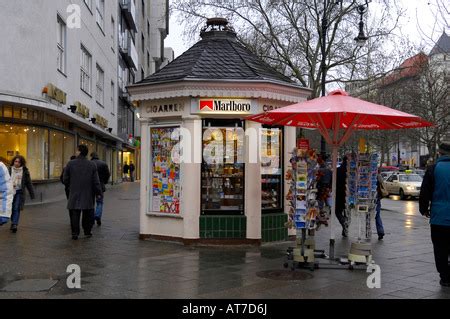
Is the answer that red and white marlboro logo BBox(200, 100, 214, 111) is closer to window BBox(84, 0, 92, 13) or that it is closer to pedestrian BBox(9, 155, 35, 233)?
pedestrian BBox(9, 155, 35, 233)

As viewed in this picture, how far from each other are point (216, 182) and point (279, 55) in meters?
21.6

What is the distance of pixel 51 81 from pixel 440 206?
53.1ft

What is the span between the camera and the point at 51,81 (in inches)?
785

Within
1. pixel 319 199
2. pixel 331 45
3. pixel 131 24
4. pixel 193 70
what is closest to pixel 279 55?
pixel 331 45

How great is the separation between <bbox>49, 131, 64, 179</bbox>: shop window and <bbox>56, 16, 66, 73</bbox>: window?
2.79 meters

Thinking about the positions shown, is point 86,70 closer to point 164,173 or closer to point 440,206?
point 164,173

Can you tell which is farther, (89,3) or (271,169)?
(89,3)

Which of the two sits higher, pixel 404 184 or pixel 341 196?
pixel 341 196

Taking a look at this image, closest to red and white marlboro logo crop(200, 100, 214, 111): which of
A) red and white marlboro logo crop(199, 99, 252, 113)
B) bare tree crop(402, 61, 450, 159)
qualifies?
red and white marlboro logo crop(199, 99, 252, 113)

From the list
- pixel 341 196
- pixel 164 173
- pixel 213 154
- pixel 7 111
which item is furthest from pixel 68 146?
pixel 213 154

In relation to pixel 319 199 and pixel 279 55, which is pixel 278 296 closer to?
pixel 319 199

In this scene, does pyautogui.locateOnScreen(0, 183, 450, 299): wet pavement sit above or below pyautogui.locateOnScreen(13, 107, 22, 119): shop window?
below

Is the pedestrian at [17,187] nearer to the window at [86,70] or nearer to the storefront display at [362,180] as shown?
the storefront display at [362,180]

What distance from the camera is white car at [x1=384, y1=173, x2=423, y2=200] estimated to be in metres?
29.5
